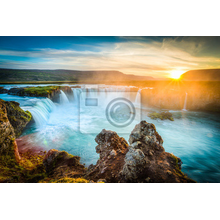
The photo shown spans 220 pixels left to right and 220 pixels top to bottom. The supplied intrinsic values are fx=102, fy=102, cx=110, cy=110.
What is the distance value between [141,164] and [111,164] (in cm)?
113

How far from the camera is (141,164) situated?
Result: 9.89 ft

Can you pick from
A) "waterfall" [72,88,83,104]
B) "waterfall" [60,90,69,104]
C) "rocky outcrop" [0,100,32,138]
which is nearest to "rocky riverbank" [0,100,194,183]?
"rocky outcrop" [0,100,32,138]

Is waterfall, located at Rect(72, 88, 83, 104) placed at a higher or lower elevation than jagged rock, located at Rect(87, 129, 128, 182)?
higher

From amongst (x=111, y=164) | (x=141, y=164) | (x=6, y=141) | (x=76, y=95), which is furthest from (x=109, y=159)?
(x=76, y=95)

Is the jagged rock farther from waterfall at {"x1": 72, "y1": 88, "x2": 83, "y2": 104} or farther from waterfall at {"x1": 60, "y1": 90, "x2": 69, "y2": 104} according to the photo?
waterfall at {"x1": 72, "y1": 88, "x2": 83, "y2": 104}

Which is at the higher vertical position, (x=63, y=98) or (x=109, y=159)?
(x=63, y=98)

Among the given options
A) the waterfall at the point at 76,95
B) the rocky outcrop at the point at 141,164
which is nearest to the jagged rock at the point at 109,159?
the rocky outcrop at the point at 141,164

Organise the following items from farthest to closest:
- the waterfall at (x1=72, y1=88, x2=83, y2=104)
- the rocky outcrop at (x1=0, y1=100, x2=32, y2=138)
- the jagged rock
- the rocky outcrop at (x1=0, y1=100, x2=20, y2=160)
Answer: the waterfall at (x1=72, y1=88, x2=83, y2=104)
the rocky outcrop at (x1=0, y1=100, x2=32, y2=138)
the rocky outcrop at (x1=0, y1=100, x2=20, y2=160)
the jagged rock

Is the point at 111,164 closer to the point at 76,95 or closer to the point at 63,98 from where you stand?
the point at 63,98

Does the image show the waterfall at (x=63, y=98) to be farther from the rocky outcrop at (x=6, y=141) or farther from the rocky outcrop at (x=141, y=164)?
the rocky outcrop at (x=141, y=164)

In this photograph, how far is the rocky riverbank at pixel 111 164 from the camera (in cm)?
288

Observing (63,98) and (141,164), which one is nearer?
(141,164)

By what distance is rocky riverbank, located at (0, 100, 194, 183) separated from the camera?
2881mm
